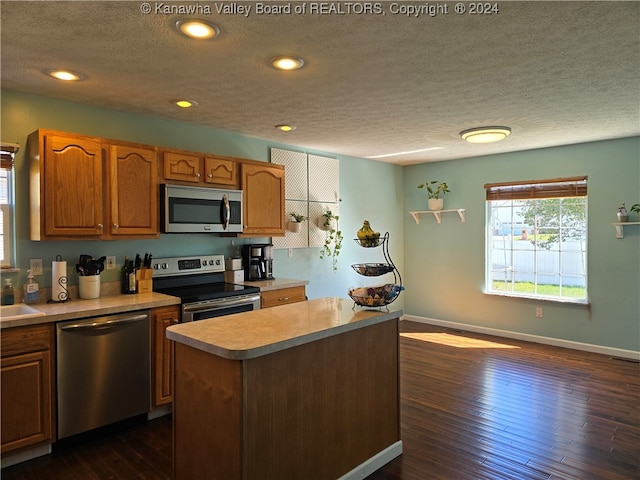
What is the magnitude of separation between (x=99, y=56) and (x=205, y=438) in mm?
2080

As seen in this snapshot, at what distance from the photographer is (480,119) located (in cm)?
371

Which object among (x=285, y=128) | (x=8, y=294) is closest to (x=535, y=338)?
(x=285, y=128)

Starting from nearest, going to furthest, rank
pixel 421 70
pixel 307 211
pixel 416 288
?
pixel 421 70
pixel 307 211
pixel 416 288

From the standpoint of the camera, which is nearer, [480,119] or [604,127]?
[480,119]

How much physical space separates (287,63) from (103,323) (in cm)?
202

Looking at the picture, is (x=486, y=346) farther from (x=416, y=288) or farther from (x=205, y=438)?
(x=205, y=438)

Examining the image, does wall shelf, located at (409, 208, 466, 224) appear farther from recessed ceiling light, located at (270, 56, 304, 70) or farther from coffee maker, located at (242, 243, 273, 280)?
recessed ceiling light, located at (270, 56, 304, 70)

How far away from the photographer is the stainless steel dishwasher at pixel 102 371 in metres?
2.67

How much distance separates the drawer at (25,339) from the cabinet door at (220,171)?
1.72 metres

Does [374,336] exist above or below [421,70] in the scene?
below

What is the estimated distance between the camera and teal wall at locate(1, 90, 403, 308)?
2.99 m

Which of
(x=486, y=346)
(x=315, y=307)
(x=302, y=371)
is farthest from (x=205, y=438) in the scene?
(x=486, y=346)

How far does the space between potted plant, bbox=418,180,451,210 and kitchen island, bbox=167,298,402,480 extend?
12.1ft

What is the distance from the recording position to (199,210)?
3633 mm
